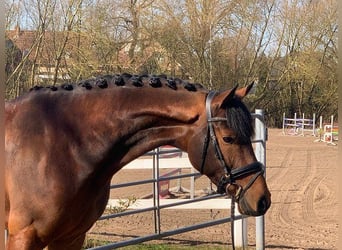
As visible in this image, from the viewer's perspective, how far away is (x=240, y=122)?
2191 millimetres

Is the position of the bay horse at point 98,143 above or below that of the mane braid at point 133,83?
below

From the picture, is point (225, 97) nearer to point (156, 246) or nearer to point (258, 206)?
point (258, 206)

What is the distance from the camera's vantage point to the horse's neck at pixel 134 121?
231 centimetres

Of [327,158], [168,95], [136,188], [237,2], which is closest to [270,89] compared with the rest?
[237,2]

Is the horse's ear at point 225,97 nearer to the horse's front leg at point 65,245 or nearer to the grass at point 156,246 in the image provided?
the horse's front leg at point 65,245

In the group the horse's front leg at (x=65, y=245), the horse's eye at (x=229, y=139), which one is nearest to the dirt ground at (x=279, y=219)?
the horse's eye at (x=229, y=139)

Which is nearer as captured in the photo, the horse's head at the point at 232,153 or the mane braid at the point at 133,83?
the horse's head at the point at 232,153

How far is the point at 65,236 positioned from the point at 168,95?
87 centimetres

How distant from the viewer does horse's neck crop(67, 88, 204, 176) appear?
231 centimetres

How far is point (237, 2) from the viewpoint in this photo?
71.2 ft

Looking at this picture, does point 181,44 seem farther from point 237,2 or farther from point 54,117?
point 54,117

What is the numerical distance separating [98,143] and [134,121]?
206 mm

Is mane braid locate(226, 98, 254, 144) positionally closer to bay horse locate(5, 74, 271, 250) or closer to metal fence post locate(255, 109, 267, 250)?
bay horse locate(5, 74, 271, 250)

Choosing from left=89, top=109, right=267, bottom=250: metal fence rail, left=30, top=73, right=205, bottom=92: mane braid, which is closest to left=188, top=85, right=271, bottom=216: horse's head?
left=30, top=73, right=205, bottom=92: mane braid
